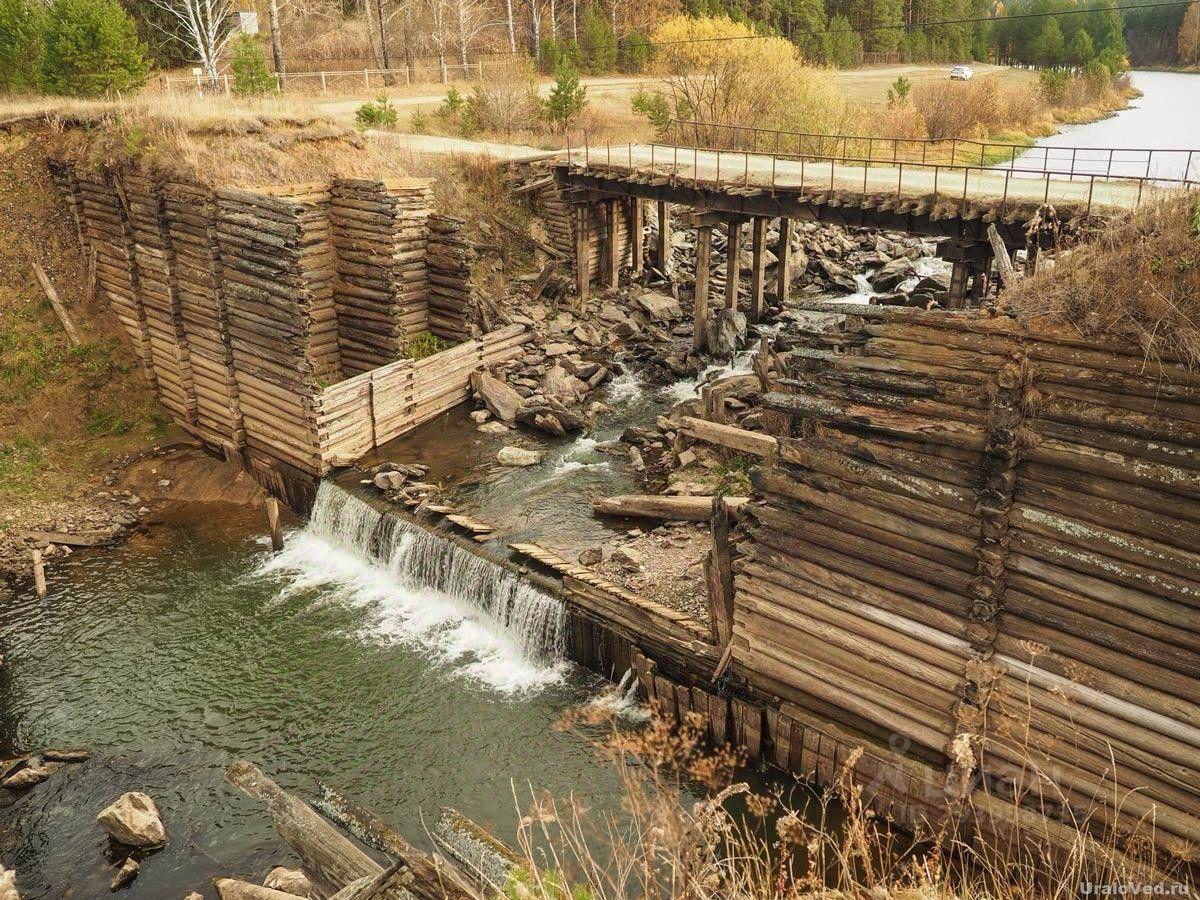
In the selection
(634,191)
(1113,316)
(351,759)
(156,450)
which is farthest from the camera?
(634,191)

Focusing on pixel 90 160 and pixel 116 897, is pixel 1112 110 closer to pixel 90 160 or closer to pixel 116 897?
pixel 90 160

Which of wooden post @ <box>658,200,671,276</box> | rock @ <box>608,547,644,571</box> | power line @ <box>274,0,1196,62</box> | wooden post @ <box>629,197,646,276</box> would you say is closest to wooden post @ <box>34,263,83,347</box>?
rock @ <box>608,547,644,571</box>

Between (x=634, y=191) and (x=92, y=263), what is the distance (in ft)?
48.1

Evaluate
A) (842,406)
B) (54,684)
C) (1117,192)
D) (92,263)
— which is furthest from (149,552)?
(1117,192)

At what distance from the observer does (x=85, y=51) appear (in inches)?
1032

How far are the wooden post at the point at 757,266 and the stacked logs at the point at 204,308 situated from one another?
14532mm

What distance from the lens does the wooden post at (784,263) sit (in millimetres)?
27219

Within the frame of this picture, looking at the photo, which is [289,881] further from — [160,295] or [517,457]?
[160,295]

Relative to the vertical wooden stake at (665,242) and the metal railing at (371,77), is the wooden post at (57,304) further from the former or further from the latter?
the metal railing at (371,77)

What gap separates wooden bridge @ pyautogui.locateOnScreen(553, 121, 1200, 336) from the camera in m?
19.0

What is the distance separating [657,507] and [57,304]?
16.8m

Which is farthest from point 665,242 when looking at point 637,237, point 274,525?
point 274,525

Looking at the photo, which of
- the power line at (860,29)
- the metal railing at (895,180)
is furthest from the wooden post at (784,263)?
the power line at (860,29)

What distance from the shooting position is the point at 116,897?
1072 centimetres
